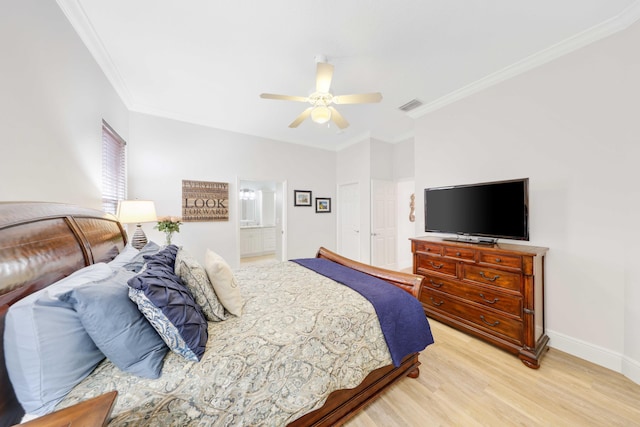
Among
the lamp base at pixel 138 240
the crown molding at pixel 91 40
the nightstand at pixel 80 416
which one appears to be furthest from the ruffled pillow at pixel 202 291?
the crown molding at pixel 91 40

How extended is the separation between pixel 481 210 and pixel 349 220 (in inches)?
113

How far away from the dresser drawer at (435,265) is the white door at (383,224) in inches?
67.7

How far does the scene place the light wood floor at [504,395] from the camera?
1.42m

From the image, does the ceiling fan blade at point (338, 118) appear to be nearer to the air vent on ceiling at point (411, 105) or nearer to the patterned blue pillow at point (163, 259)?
the air vent on ceiling at point (411, 105)

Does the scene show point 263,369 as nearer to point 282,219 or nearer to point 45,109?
point 45,109

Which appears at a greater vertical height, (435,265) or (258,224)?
(258,224)

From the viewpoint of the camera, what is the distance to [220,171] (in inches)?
156

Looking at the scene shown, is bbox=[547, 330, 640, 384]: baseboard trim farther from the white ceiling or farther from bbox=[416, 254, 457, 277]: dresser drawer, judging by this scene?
the white ceiling

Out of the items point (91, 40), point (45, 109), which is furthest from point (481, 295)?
point (91, 40)

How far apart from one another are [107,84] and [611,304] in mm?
5387

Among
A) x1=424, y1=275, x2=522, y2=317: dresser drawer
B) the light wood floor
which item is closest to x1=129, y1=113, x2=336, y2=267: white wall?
x1=424, y1=275, x2=522, y2=317: dresser drawer

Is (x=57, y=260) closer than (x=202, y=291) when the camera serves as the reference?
Yes

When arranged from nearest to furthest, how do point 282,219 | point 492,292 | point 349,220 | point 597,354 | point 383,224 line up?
1. point 597,354
2. point 492,292
3. point 383,224
4. point 282,219
5. point 349,220

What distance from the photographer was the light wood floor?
142 cm
